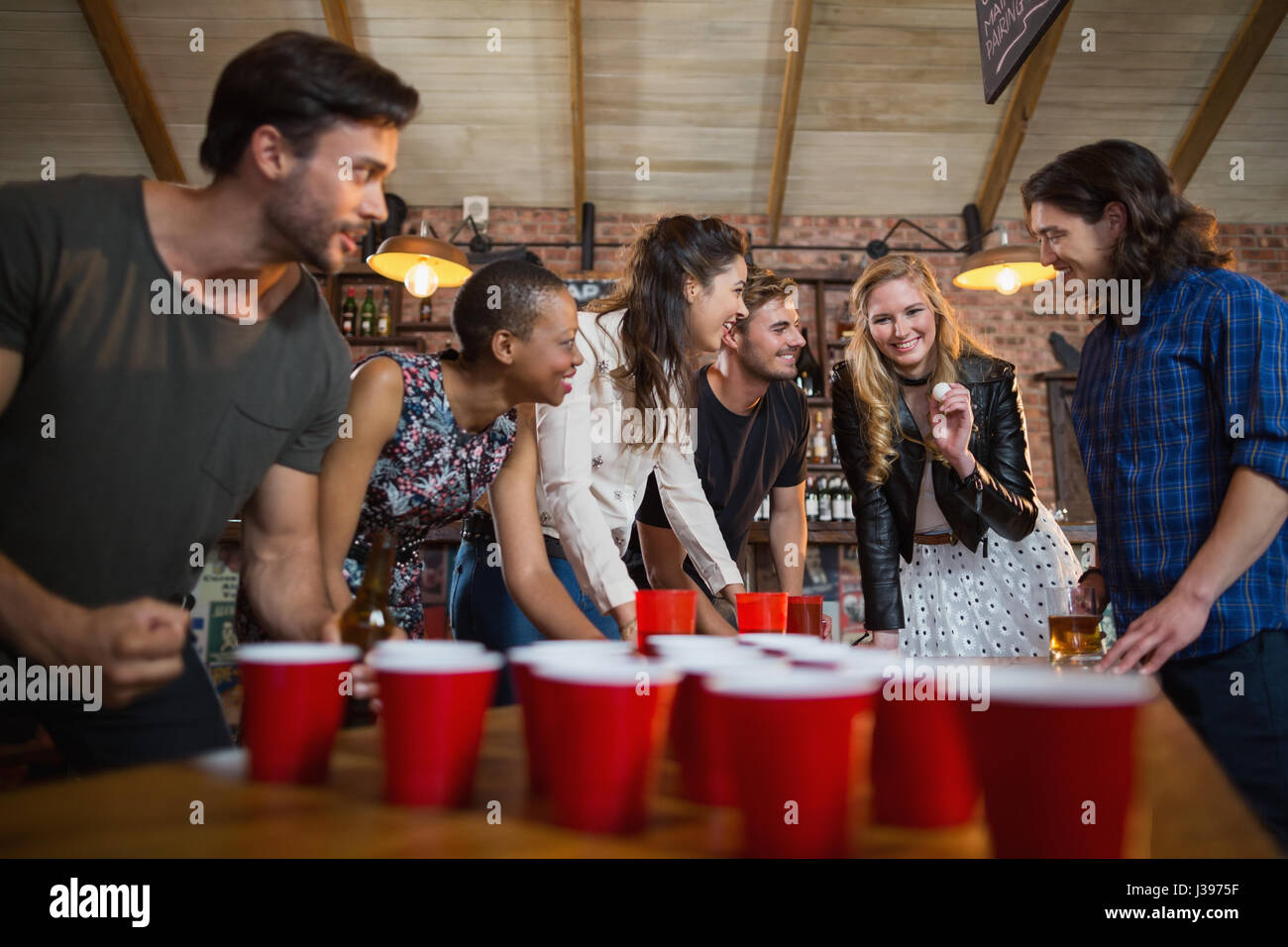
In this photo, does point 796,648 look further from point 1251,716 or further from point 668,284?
point 668,284

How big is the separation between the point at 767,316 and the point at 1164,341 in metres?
1.01

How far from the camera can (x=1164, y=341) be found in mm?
1460

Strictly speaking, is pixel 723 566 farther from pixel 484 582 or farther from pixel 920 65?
pixel 920 65

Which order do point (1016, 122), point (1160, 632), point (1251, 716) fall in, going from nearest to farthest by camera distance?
point (1160, 632) → point (1251, 716) → point (1016, 122)

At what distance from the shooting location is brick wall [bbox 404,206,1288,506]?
244 inches

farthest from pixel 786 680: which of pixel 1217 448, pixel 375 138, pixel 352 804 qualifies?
pixel 1217 448

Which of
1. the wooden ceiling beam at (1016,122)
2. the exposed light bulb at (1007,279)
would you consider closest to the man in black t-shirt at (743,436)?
the exposed light bulb at (1007,279)

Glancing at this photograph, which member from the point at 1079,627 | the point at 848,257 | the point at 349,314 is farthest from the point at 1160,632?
the point at 349,314

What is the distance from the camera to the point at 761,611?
1221mm

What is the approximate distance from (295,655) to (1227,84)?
6.75m

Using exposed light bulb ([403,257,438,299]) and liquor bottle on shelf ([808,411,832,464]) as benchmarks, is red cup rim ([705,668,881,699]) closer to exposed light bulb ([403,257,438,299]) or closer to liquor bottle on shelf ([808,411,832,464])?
exposed light bulb ([403,257,438,299])

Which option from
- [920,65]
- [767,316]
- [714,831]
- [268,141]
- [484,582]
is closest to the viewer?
[714,831]

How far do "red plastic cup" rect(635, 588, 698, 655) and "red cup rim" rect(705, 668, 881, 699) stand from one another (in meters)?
0.55
